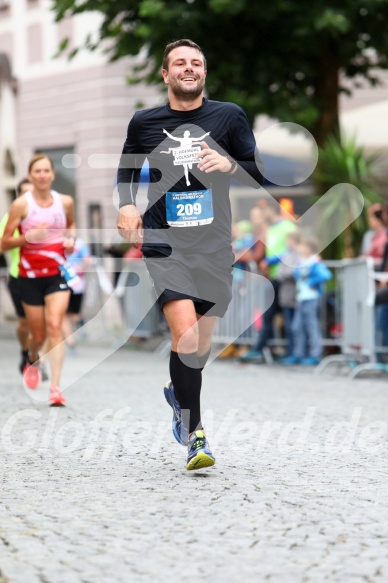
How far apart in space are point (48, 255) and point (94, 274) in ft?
30.4

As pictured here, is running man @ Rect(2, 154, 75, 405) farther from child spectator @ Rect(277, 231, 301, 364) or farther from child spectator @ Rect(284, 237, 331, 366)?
child spectator @ Rect(277, 231, 301, 364)

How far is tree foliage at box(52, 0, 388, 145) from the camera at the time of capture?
15422 millimetres

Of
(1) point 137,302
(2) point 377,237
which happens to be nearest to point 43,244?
Result: (2) point 377,237

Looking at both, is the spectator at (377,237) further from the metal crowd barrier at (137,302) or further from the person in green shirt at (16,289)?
the metal crowd barrier at (137,302)

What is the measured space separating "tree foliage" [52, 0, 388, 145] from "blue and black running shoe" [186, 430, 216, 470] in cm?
929

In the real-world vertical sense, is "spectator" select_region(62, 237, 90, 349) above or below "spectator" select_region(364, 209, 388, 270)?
below

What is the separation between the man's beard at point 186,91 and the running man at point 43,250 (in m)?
3.68

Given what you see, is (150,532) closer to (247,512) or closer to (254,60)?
(247,512)

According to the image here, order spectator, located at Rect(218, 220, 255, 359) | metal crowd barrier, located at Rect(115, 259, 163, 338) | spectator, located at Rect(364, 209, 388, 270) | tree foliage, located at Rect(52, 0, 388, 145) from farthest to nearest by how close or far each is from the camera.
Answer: metal crowd barrier, located at Rect(115, 259, 163, 338)
spectator, located at Rect(218, 220, 255, 359)
tree foliage, located at Rect(52, 0, 388, 145)
spectator, located at Rect(364, 209, 388, 270)

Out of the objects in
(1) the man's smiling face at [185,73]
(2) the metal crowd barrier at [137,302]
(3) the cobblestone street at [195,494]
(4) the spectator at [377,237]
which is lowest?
(2) the metal crowd barrier at [137,302]

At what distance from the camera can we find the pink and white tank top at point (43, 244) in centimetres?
1027

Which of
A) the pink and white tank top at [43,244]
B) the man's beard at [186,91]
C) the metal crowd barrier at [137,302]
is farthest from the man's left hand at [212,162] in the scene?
the metal crowd barrier at [137,302]

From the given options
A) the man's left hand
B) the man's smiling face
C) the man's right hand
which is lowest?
the man's right hand

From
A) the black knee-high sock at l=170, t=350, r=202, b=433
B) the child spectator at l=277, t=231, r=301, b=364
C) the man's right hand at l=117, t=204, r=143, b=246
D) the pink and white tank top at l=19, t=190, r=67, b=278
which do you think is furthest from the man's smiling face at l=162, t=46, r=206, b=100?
the child spectator at l=277, t=231, r=301, b=364
